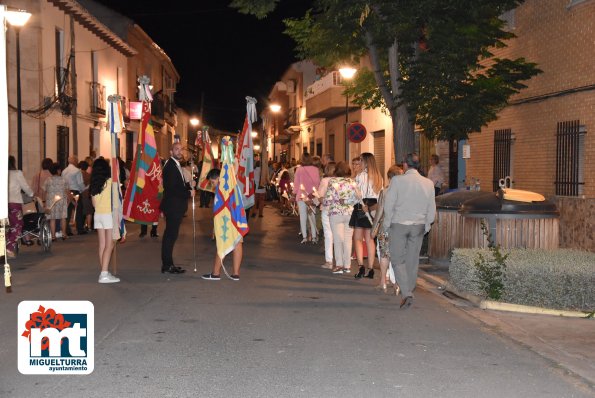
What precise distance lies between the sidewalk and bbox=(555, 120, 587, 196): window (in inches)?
238

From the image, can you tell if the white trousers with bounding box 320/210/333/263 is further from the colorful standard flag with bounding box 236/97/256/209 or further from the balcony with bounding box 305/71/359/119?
the balcony with bounding box 305/71/359/119

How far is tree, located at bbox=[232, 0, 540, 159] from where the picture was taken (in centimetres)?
1544

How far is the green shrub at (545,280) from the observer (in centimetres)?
934

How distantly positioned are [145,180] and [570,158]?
8.25m

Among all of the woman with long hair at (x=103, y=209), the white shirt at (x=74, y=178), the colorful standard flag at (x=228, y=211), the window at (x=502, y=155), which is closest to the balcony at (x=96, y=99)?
the white shirt at (x=74, y=178)

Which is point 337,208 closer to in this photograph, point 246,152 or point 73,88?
point 246,152

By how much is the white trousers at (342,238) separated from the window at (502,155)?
22.6 feet

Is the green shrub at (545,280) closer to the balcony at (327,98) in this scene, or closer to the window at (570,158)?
the window at (570,158)

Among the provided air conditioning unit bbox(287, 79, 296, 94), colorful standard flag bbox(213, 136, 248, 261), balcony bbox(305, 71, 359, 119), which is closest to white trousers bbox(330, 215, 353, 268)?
colorful standard flag bbox(213, 136, 248, 261)

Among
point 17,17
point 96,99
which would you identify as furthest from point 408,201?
point 96,99

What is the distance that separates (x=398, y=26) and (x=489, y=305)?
749 cm

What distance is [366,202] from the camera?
1158 cm

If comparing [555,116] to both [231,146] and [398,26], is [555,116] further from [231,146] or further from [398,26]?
[231,146]

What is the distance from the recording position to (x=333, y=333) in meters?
7.77
